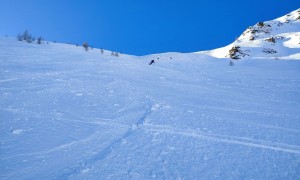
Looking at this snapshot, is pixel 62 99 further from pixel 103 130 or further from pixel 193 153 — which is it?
pixel 193 153

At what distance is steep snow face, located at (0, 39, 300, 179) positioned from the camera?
100 inches

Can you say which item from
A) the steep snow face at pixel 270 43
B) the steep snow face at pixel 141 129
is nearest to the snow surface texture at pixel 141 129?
the steep snow face at pixel 141 129

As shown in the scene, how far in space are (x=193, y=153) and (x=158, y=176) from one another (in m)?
0.60

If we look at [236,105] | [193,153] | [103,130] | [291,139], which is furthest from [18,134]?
[236,105]

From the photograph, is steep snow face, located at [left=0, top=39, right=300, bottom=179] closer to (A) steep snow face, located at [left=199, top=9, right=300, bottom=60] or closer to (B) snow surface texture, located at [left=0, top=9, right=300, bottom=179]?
(B) snow surface texture, located at [left=0, top=9, right=300, bottom=179]

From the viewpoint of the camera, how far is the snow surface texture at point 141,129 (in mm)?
2547

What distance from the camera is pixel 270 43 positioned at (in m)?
24.5

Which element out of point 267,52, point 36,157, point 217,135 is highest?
point 267,52

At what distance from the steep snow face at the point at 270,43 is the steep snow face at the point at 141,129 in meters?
13.2

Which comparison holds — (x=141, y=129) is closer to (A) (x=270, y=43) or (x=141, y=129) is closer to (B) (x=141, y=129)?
(B) (x=141, y=129)

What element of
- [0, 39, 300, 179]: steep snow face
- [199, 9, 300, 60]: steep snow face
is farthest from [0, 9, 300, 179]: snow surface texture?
[199, 9, 300, 60]: steep snow face

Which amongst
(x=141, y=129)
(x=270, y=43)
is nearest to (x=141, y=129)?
(x=141, y=129)

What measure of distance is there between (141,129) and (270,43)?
2437 cm

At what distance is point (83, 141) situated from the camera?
313 cm
